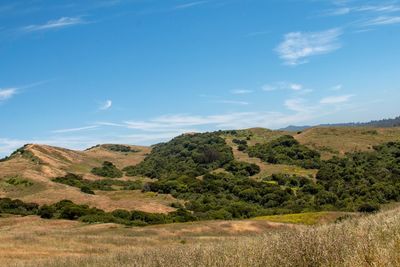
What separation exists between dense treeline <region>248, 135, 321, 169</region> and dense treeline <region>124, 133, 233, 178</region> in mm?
7463

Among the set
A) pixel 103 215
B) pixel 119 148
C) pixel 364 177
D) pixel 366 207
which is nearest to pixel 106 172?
pixel 103 215

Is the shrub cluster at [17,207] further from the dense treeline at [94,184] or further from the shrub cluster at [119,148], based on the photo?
the shrub cluster at [119,148]

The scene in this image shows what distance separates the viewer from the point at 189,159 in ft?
389

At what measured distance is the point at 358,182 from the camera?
8281 cm

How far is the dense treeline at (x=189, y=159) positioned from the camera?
106 meters

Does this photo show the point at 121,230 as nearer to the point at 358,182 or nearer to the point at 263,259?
the point at 263,259

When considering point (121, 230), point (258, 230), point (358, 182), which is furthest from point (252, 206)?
point (121, 230)

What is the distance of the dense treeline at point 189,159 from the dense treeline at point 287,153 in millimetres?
7463

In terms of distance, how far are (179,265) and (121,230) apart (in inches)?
1132

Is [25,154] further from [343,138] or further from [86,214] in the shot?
[343,138]

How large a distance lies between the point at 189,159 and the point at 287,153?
25.3 metres

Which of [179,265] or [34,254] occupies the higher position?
[179,265]

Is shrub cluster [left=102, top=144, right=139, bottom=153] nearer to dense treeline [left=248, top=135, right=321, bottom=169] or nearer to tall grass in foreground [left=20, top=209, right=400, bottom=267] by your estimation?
dense treeline [left=248, top=135, right=321, bottom=169]

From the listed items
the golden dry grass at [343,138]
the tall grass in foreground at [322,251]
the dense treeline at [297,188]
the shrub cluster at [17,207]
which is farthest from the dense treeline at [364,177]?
the tall grass in foreground at [322,251]
